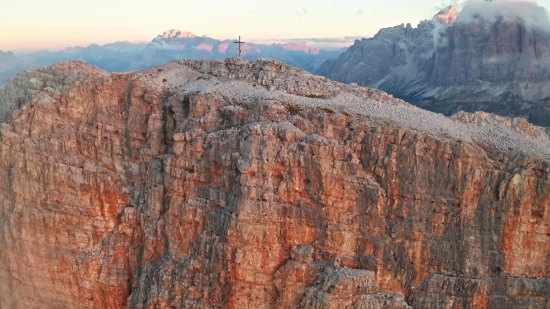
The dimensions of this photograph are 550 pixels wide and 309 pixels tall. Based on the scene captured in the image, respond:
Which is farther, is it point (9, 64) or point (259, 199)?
point (9, 64)

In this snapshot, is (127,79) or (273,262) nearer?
(273,262)

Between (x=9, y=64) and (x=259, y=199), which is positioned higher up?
(x=9, y=64)

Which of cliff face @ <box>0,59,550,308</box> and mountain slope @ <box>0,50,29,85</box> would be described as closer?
cliff face @ <box>0,59,550,308</box>

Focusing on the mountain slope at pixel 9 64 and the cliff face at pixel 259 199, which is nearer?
the cliff face at pixel 259 199

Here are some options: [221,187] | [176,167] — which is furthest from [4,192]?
[221,187]

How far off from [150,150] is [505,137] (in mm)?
23783

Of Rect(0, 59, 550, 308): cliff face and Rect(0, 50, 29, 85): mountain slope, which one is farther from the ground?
Rect(0, 50, 29, 85): mountain slope

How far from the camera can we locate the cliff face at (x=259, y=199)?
3036cm

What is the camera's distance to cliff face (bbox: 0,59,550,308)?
30.4m

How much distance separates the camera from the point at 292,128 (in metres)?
32.6

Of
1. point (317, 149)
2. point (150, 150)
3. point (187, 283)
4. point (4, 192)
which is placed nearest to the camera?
point (317, 149)

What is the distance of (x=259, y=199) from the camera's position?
104ft

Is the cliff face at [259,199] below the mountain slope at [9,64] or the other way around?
below

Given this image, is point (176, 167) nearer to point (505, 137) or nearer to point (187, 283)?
point (187, 283)
